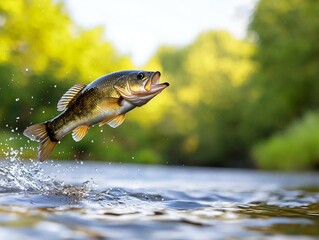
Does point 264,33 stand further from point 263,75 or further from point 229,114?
point 229,114

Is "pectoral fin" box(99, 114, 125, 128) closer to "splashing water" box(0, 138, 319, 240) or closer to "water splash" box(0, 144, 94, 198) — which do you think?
"splashing water" box(0, 138, 319, 240)

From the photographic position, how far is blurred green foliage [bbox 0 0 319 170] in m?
25.4

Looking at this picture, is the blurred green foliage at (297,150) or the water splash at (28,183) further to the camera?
the blurred green foliage at (297,150)

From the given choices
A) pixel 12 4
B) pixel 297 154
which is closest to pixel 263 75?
pixel 297 154

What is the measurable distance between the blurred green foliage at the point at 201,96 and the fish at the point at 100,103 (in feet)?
45.9

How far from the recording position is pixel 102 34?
35938mm

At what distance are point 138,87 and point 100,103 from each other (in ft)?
1.10

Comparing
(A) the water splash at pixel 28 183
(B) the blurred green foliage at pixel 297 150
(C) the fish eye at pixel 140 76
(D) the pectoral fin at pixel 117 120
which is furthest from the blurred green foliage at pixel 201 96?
(C) the fish eye at pixel 140 76

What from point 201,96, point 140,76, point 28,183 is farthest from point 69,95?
point 201,96

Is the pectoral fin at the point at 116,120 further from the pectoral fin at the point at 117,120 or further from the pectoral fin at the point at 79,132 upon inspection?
the pectoral fin at the point at 79,132

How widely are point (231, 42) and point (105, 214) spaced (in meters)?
59.1

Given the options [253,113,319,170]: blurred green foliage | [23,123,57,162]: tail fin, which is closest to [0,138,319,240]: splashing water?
[23,123,57,162]: tail fin

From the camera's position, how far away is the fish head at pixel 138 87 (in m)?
4.34

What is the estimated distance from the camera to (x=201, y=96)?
47.2 meters
